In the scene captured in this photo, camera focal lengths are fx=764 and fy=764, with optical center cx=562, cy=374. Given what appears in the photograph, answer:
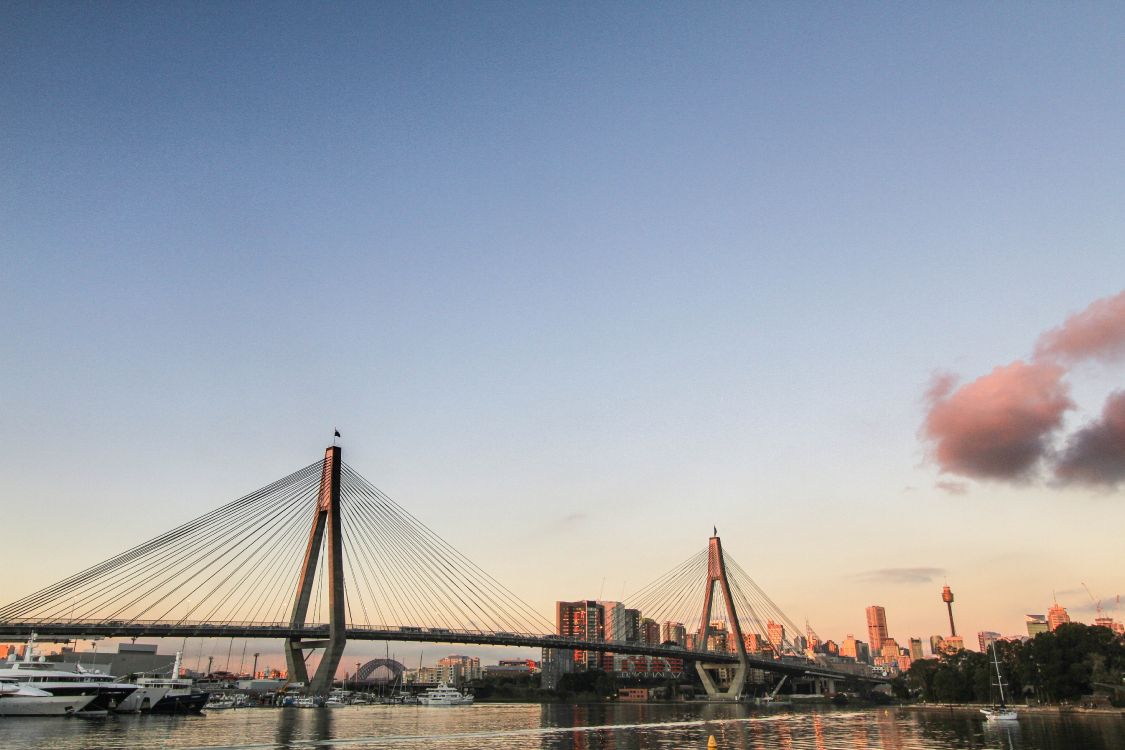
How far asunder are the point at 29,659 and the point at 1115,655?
128 meters

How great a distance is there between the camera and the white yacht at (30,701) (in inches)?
2789

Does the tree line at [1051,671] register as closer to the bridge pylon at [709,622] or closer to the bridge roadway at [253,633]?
the bridge pylon at [709,622]

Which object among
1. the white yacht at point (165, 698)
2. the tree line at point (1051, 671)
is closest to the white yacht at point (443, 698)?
the white yacht at point (165, 698)

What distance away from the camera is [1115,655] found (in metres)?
99.7

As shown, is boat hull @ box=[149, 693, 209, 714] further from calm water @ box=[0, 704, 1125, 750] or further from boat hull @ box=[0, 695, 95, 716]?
calm water @ box=[0, 704, 1125, 750]

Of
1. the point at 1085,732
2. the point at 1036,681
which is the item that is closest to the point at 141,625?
the point at 1085,732

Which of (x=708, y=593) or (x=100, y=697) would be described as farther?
(x=708, y=593)

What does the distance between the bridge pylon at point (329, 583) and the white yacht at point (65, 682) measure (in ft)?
58.4

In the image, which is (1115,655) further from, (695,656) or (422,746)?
(422,746)

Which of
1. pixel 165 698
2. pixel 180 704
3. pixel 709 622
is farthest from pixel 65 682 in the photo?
pixel 709 622

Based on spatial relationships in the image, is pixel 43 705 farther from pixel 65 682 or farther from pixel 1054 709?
pixel 1054 709

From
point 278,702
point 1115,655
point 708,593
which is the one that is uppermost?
point 708,593

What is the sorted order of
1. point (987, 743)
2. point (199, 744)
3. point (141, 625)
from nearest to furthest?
point (199, 744)
point (987, 743)
point (141, 625)

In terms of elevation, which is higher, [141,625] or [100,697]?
[141,625]
